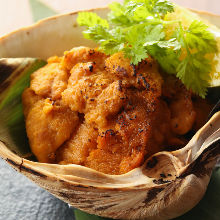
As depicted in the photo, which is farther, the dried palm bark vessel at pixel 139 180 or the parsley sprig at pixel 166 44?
the parsley sprig at pixel 166 44

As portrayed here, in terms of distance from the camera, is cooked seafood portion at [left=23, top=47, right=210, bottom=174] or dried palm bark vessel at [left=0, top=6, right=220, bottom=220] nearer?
dried palm bark vessel at [left=0, top=6, right=220, bottom=220]

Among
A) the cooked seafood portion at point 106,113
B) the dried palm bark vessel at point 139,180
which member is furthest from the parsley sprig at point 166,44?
the dried palm bark vessel at point 139,180

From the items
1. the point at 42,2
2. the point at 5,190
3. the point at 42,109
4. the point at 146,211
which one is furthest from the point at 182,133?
the point at 42,2

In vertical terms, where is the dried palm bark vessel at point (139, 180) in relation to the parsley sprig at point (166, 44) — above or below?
below

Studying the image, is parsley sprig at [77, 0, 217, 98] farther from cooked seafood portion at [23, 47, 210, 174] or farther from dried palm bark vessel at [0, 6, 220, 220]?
dried palm bark vessel at [0, 6, 220, 220]

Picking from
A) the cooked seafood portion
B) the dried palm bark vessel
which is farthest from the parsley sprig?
the dried palm bark vessel

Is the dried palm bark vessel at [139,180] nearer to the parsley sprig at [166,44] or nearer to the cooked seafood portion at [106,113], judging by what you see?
the cooked seafood portion at [106,113]

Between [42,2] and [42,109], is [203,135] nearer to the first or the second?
[42,109]
